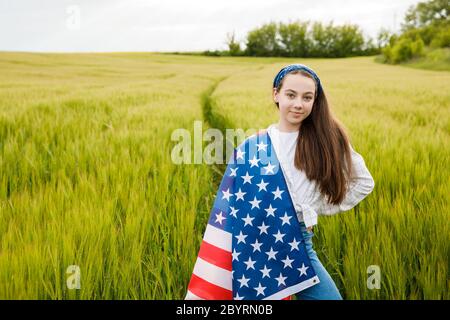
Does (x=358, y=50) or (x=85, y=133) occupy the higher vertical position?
(x=358, y=50)

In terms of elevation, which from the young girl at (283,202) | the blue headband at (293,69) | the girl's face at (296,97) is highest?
the blue headband at (293,69)

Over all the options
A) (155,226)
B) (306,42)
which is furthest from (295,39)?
(155,226)

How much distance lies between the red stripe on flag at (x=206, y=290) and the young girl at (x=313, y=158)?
0.32m

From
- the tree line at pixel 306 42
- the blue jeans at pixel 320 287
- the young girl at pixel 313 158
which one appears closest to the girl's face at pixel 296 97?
the young girl at pixel 313 158

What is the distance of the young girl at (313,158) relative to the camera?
1.28 meters

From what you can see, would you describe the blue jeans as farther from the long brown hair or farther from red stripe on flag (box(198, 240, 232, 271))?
red stripe on flag (box(198, 240, 232, 271))

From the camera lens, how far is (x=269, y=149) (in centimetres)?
133

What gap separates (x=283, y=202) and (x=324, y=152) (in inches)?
10.4

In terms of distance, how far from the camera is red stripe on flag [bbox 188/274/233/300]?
1324 mm

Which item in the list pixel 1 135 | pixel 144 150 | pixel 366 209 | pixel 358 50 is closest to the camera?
pixel 366 209

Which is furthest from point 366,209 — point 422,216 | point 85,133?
point 85,133

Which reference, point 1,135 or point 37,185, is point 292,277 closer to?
point 37,185

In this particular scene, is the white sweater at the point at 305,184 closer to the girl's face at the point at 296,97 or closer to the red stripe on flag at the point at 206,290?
the girl's face at the point at 296,97
